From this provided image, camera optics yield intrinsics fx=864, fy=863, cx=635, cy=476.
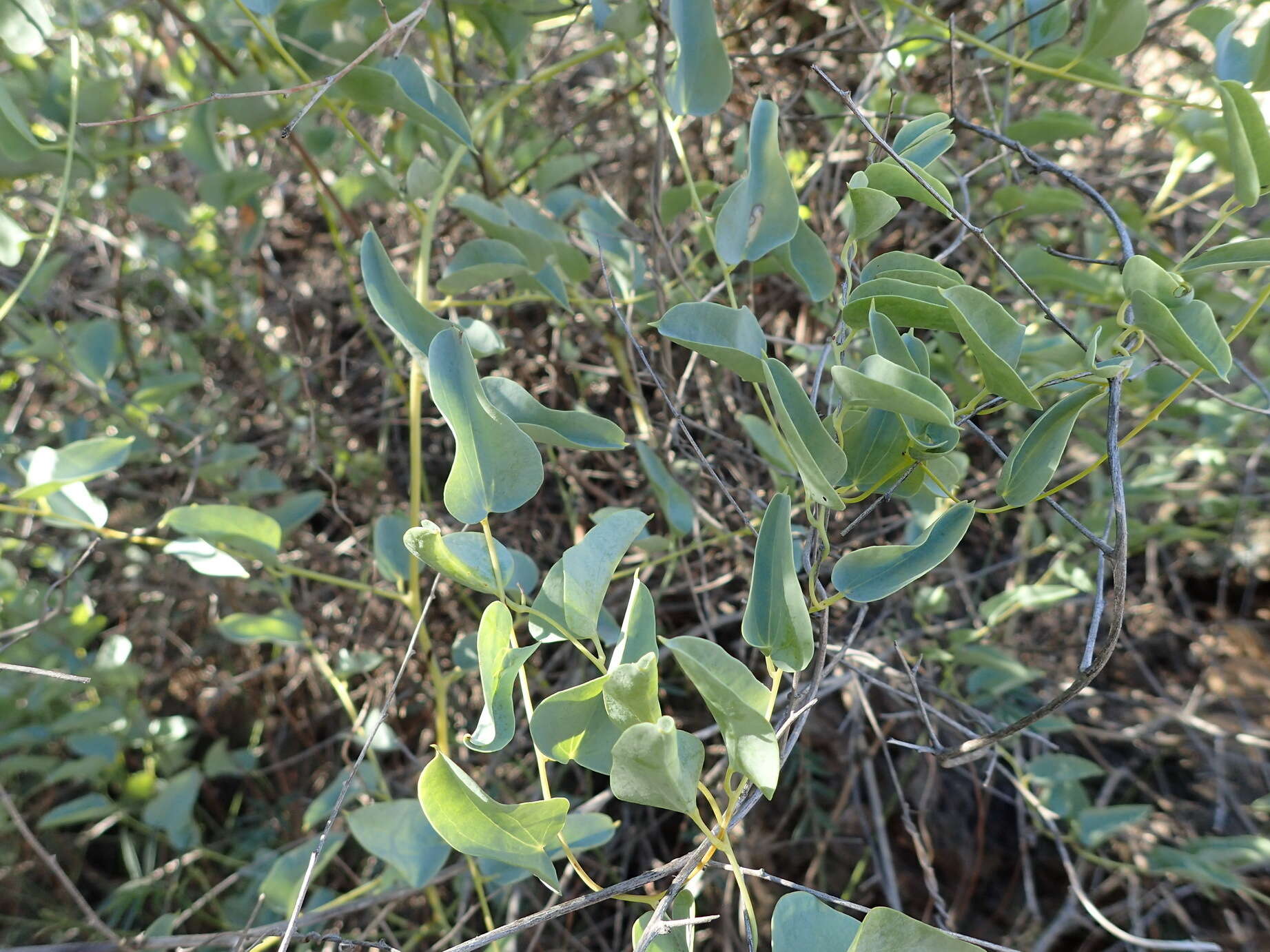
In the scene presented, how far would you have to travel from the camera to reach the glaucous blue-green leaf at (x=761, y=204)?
396 millimetres

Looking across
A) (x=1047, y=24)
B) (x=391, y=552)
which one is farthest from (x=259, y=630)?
(x=1047, y=24)

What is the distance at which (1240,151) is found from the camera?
36 centimetres

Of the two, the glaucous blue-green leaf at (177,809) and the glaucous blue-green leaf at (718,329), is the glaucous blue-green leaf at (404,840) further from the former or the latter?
the glaucous blue-green leaf at (177,809)

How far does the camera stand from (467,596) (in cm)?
87

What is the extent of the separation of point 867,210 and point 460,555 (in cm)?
23

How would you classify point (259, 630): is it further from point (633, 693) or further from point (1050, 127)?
point (1050, 127)

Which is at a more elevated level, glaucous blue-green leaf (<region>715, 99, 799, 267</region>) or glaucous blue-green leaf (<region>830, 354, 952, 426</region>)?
glaucous blue-green leaf (<region>715, 99, 799, 267</region>)

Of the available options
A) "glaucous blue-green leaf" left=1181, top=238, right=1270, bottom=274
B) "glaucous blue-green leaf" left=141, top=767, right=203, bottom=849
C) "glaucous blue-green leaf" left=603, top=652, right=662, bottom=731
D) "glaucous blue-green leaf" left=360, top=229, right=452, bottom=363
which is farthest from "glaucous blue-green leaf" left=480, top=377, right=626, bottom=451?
"glaucous blue-green leaf" left=141, top=767, right=203, bottom=849

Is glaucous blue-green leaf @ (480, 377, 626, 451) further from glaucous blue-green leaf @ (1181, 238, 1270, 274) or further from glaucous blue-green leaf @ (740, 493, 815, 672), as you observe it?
glaucous blue-green leaf @ (1181, 238, 1270, 274)

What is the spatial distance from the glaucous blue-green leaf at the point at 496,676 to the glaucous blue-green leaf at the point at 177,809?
0.67 meters

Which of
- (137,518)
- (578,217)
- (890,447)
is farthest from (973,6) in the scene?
(137,518)

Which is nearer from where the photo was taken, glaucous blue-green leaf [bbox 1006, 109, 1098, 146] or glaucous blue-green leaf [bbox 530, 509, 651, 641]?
glaucous blue-green leaf [bbox 530, 509, 651, 641]

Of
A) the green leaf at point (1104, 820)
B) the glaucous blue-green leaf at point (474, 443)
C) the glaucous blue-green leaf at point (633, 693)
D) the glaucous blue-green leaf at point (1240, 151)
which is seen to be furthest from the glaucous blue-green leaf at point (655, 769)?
the green leaf at point (1104, 820)

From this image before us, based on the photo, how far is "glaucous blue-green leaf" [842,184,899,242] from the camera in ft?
1.16
